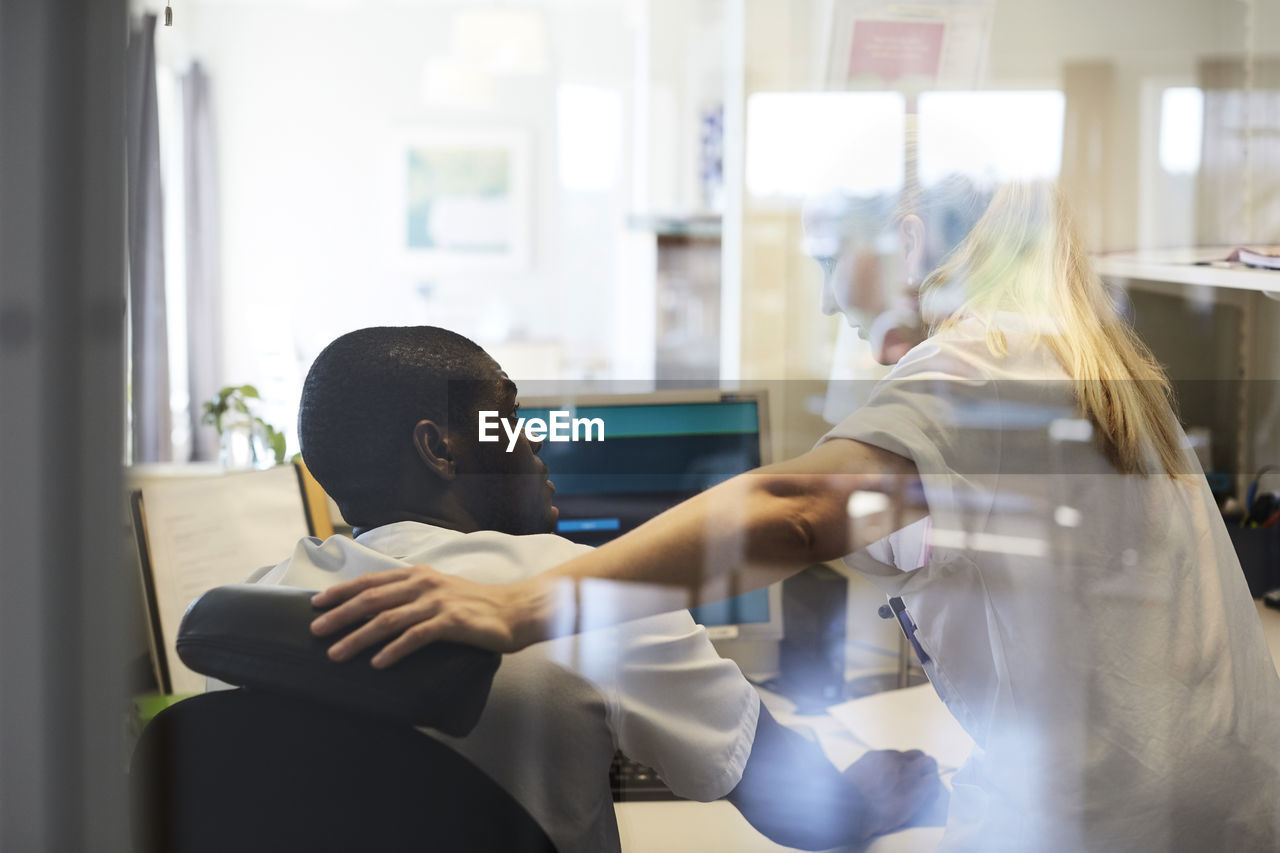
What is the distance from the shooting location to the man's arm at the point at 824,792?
866 mm

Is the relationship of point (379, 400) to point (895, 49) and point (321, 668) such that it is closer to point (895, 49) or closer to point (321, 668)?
point (321, 668)

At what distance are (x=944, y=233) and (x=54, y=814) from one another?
0.94 metres

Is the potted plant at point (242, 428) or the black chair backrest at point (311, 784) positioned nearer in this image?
the black chair backrest at point (311, 784)

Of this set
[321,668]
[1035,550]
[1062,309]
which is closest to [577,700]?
[321,668]

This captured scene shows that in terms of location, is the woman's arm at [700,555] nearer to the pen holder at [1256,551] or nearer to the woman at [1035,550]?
the woman at [1035,550]

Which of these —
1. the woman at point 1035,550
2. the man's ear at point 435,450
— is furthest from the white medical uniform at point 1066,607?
the man's ear at point 435,450

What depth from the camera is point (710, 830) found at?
867 mm

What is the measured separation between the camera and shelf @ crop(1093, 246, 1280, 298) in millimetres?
840

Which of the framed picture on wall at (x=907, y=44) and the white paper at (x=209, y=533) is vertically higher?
the framed picture on wall at (x=907, y=44)

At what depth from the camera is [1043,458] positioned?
2.70 ft

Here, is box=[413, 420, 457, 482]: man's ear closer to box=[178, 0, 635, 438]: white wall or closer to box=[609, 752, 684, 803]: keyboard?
box=[178, 0, 635, 438]: white wall

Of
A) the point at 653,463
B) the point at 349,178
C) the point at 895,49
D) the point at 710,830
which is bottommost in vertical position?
the point at 710,830

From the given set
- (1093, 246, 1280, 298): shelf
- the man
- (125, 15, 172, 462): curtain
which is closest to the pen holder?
(1093, 246, 1280, 298): shelf

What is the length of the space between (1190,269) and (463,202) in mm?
670
